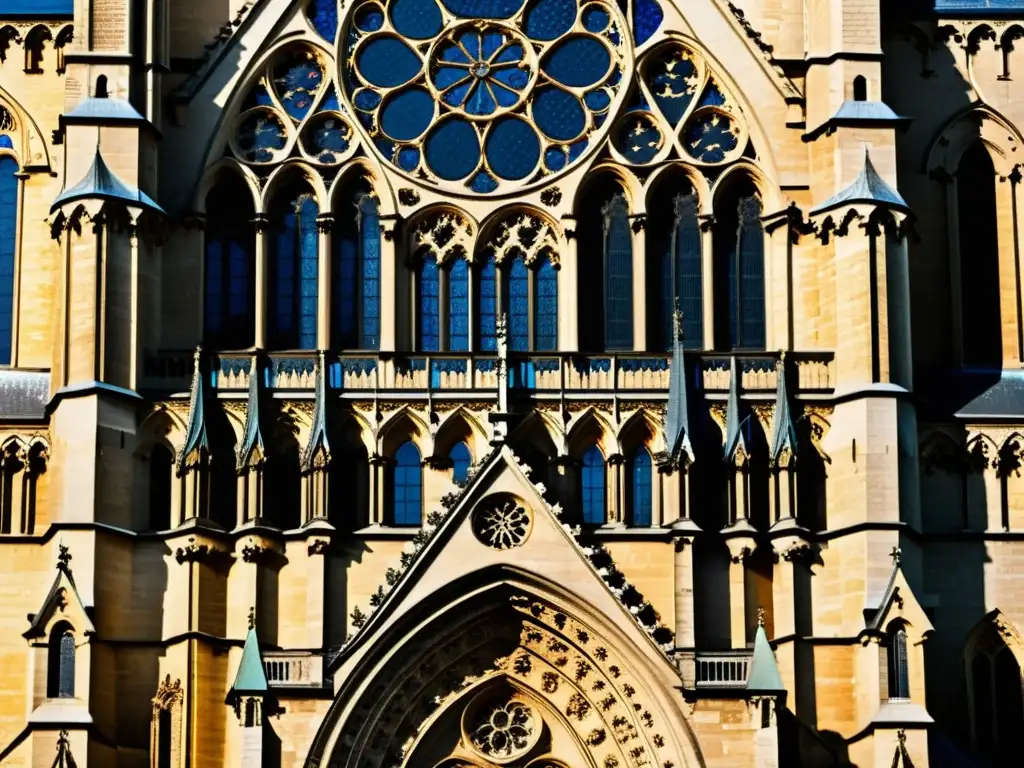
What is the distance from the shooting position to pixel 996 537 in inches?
1813

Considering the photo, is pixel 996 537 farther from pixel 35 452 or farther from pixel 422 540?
pixel 35 452

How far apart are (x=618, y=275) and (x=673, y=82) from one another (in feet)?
9.09

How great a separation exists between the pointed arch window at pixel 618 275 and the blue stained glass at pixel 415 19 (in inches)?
133

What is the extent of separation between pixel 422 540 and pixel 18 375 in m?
6.17

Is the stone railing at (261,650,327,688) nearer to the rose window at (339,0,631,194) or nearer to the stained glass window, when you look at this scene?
the stained glass window

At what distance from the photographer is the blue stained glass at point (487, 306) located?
153 ft

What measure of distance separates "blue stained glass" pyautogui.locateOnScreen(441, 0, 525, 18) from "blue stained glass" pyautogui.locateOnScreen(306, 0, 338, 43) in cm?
148

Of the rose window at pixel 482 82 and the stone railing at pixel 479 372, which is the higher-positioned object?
the rose window at pixel 482 82

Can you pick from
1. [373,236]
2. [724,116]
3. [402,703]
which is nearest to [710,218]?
[724,116]

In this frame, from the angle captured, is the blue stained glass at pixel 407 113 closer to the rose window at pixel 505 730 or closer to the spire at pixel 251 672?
the spire at pixel 251 672

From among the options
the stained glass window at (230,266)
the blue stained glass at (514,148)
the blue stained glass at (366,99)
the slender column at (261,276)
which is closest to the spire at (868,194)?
the blue stained glass at (514,148)

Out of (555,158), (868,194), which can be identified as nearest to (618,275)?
(555,158)

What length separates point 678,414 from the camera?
45.2 m

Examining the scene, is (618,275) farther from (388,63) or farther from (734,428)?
(388,63)
